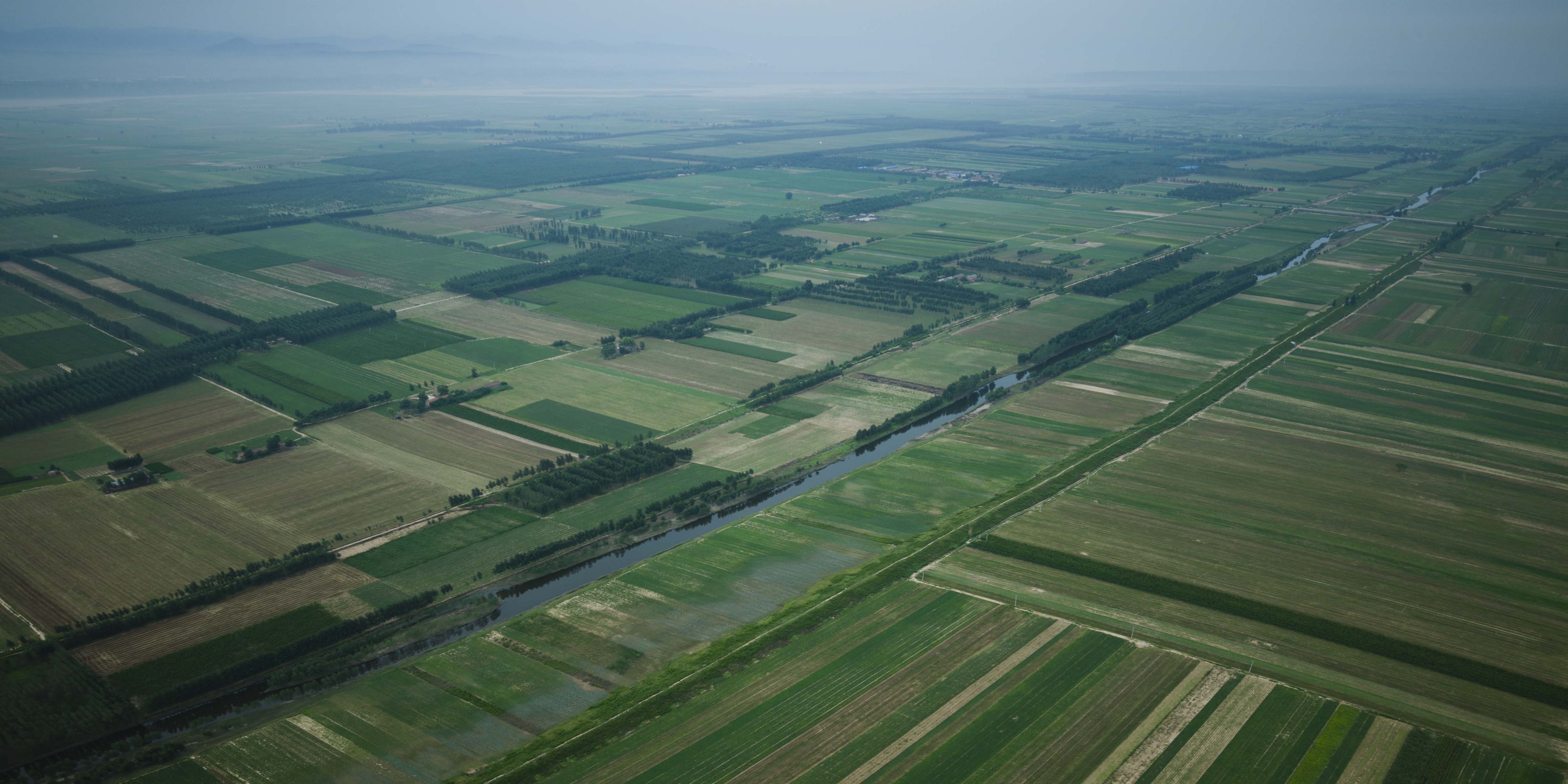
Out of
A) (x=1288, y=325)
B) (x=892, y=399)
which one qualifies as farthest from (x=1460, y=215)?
(x=892, y=399)

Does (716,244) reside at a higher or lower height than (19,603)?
higher

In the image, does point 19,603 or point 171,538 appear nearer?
point 19,603

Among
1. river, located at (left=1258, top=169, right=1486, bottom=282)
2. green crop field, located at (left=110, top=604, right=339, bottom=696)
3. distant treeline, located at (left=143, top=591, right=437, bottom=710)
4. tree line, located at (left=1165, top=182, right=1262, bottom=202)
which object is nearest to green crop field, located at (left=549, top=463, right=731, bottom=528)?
distant treeline, located at (left=143, top=591, right=437, bottom=710)

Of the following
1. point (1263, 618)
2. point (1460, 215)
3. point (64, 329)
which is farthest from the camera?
point (1460, 215)

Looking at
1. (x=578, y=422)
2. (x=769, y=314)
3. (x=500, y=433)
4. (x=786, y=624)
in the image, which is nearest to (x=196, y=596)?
(x=500, y=433)

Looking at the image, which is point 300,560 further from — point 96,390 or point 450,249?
point 450,249

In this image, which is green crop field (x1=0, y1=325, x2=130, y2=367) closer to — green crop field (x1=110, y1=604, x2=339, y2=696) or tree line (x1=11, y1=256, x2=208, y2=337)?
tree line (x1=11, y1=256, x2=208, y2=337)

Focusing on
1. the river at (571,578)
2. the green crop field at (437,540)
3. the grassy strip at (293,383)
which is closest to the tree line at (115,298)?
the grassy strip at (293,383)

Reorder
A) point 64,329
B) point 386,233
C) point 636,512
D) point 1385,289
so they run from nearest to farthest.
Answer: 1. point 636,512
2. point 64,329
3. point 1385,289
4. point 386,233

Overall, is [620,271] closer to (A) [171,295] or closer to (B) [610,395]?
(B) [610,395]
